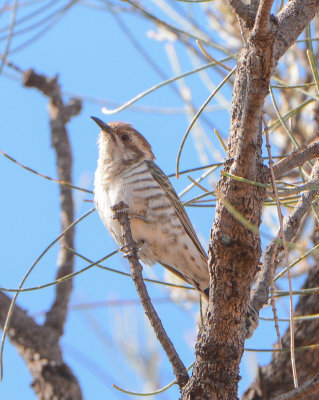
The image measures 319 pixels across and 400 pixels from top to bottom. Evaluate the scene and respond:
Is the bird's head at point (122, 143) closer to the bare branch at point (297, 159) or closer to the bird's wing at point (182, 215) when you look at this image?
the bird's wing at point (182, 215)

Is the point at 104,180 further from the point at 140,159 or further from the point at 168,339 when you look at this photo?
the point at 168,339

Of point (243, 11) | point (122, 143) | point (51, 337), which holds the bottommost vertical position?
point (243, 11)

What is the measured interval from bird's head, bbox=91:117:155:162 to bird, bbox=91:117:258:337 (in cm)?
24

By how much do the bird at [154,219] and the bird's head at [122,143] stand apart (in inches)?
9.5

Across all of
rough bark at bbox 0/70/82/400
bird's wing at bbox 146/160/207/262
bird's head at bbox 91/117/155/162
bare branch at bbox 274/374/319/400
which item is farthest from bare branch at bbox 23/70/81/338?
bare branch at bbox 274/374/319/400

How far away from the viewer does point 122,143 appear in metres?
5.07

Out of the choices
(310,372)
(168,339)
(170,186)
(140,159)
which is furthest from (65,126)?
(168,339)

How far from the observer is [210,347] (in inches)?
107

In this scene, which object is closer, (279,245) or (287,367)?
(279,245)

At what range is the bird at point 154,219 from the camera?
442 centimetres

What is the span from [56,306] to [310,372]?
194 cm

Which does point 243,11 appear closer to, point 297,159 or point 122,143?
point 297,159

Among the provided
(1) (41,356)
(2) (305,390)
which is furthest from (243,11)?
(1) (41,356)

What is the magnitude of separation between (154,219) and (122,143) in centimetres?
89
